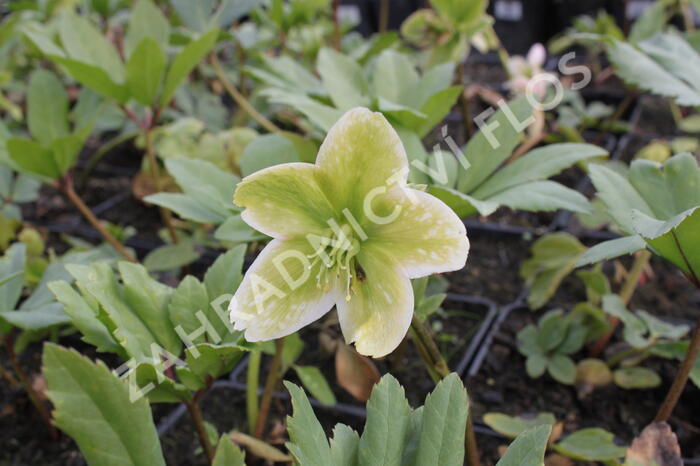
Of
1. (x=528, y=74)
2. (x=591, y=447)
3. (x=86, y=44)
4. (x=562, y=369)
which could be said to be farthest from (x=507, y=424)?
(x=528, y=74)

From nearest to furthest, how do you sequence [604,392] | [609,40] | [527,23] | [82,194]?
[609,40] → [604,392] → [82,194] → [527,23]

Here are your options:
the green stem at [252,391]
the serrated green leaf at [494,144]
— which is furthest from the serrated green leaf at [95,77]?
the serrated green leaf at [494,144]

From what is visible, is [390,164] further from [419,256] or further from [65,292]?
[65,292]

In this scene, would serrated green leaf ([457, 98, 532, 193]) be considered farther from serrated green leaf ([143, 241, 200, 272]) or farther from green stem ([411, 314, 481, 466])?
serrated green leaf ([143, 241, 200, 272])

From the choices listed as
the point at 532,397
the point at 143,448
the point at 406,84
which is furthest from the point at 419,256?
the point at 532,397

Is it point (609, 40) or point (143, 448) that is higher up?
point (143, 448)

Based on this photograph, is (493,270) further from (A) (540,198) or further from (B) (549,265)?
(A) (540,198)

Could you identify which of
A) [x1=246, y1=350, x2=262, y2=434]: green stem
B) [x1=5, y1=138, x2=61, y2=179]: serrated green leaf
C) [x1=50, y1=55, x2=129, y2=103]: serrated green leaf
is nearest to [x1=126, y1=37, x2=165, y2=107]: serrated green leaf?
[x1=50, y1=55, x2=129, y2=103]: serrated green leaf
